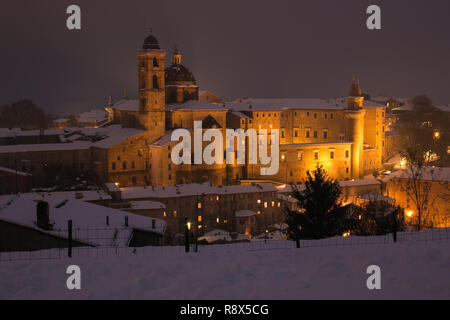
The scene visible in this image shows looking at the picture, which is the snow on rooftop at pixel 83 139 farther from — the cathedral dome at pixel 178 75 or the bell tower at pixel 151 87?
the cathedral dome at pixel 178 75

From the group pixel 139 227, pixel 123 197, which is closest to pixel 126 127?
pixel 123 197

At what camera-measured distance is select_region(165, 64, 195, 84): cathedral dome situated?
5225cm

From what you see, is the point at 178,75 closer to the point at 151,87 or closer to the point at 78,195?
the point at 151,87

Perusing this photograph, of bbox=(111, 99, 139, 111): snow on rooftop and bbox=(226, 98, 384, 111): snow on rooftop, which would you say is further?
bbox=(226, 98, 384, 111): snow on rooftop

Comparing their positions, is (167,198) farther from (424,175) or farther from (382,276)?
(382,276)

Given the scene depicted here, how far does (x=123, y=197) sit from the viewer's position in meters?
34.3

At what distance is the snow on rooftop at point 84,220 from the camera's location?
14.3 meters

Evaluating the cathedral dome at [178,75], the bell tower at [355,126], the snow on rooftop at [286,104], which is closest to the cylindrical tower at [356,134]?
the bell tower at [355,126]

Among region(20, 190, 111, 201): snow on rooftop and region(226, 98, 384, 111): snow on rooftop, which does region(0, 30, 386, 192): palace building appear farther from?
region(20, 190, 111, 201): snow on rooftop

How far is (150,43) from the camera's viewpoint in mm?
44938

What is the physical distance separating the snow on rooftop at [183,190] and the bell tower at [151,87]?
27.1 ft
